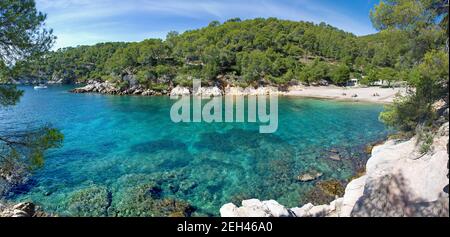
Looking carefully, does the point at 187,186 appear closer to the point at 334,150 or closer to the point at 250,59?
the point at 334,150

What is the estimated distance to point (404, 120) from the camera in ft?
41.1

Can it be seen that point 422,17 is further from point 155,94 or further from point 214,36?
point 214,36

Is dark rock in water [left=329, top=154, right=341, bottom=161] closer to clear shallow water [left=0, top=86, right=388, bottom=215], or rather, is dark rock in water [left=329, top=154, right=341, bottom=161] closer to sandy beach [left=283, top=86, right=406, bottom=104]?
clear shallow water [left=0, top=86, right=388, bottom=215]

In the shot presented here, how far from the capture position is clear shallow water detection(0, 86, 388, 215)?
12930 mm

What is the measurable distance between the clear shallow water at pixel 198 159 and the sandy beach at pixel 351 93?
52.0ft

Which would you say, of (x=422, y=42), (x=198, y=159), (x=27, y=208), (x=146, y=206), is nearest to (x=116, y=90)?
(x=198, y=159)

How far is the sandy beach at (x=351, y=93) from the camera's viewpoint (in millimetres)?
44447

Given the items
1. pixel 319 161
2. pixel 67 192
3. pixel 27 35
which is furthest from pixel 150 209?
pixel 319 161

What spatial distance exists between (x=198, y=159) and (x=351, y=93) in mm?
43933

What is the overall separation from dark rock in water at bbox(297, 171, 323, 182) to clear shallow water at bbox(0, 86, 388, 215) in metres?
0.36

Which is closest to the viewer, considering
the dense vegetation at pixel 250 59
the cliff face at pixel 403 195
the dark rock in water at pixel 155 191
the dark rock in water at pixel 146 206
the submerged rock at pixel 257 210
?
the cliff face at pixel 403 195

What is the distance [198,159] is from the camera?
1795cm

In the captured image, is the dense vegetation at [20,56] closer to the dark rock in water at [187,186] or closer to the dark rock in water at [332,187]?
the dark rock in water at [187,186]

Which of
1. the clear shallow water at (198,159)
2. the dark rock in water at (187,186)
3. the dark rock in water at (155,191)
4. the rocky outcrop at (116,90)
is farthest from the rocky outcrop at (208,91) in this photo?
the dark rock in water at (155,191)
